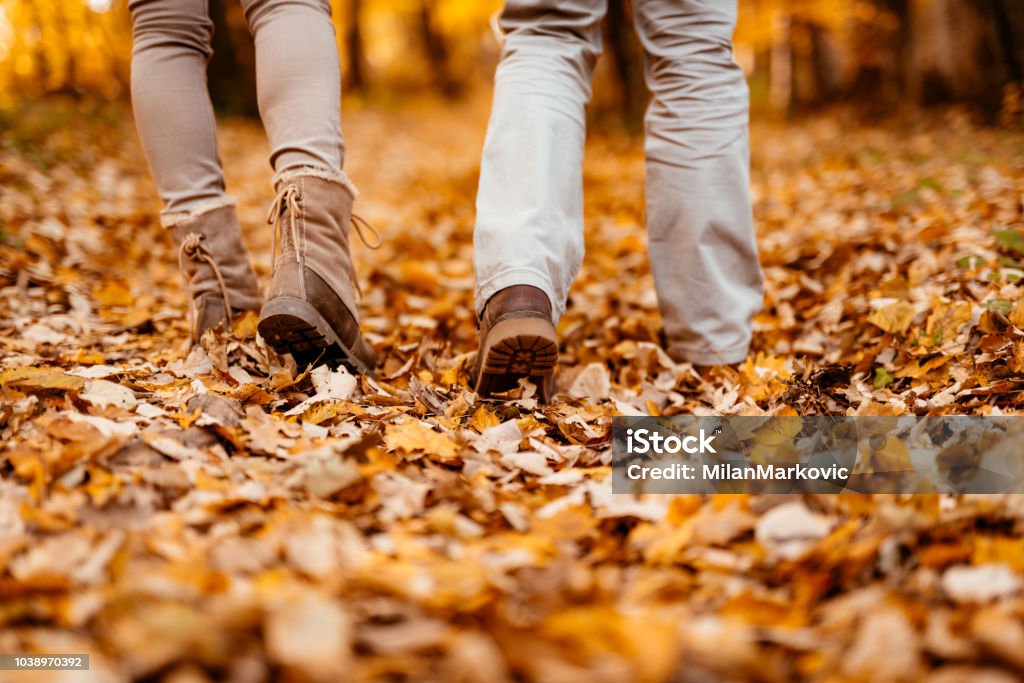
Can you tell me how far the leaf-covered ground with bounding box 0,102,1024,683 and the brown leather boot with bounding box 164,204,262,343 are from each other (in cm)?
10

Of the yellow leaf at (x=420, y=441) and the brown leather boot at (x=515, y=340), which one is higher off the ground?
the brown leather boot at (x=515, y=340)

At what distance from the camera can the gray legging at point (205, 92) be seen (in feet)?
5.35

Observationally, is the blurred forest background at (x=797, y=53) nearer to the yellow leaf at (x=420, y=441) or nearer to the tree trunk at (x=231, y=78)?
the tree trunk at (x=231, y=78)

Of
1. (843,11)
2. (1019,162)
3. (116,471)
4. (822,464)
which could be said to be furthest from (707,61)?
(843,11)

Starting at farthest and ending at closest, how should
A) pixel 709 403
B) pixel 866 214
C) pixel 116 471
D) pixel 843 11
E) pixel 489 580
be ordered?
pixel 843 11
pixel 866 214
pixel 709 403
pixel 116 471
pixel 489 580

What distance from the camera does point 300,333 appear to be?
4.96 ft

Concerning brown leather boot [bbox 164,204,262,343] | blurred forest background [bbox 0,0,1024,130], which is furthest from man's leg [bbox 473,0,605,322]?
blurred forest background [bbox 0,0,1024,130]

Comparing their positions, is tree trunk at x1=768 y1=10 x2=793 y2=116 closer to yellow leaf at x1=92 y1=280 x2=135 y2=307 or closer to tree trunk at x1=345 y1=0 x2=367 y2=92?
tree trunk at x1=345 y1=0 x2=367 y2=92

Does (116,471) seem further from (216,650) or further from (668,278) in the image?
(668,278)

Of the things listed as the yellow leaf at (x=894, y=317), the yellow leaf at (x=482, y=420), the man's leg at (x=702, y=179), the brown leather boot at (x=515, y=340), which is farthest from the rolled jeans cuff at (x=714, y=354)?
the yellow leaf at (x=482, y=420)

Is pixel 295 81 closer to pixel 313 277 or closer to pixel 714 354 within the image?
pixel 313 277

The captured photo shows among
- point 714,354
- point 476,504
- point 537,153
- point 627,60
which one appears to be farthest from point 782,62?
point 476,504

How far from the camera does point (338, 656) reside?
0.68 meters

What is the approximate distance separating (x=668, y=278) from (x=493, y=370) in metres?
0.64
